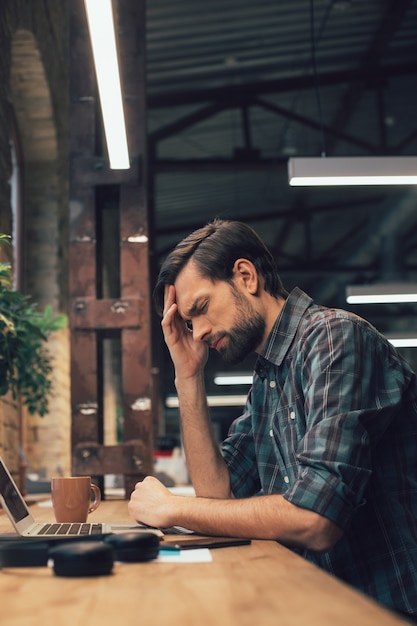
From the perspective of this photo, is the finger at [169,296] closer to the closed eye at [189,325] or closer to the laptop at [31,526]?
the closed eye at [189,325]

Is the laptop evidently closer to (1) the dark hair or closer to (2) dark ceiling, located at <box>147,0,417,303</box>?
(1) the dark hair

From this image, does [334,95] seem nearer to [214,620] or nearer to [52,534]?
[52,534]

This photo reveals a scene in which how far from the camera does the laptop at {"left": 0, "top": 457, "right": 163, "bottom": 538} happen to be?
1.70 meters

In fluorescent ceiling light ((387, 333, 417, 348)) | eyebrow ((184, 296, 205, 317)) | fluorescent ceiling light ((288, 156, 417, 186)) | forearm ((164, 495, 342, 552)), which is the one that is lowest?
forearm ((164, 495, 342, 552))

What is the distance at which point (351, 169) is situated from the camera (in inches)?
175

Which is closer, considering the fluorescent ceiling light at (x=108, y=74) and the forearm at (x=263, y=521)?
the forearm at (x=263, y=521)

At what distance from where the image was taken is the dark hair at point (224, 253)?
2.32 meters

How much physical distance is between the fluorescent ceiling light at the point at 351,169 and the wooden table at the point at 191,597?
3.23 m

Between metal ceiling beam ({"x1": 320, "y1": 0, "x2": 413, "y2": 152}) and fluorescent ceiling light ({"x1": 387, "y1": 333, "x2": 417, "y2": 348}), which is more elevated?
metal ceiling beam ({"x1": 320, "y1": 0, "x2": 413, "y2": 152})

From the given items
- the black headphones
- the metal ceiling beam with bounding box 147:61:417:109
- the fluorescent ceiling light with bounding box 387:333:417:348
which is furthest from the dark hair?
the fluorescent ceiling light with bounding box 387:333:417:348

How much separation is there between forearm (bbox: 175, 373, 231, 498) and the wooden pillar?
1043 mm

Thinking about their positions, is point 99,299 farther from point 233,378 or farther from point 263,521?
point 233,378

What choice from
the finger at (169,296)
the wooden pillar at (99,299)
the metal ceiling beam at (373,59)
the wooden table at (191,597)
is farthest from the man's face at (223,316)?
the metal ceiling beam at (373,59)

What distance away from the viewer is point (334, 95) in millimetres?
9555
